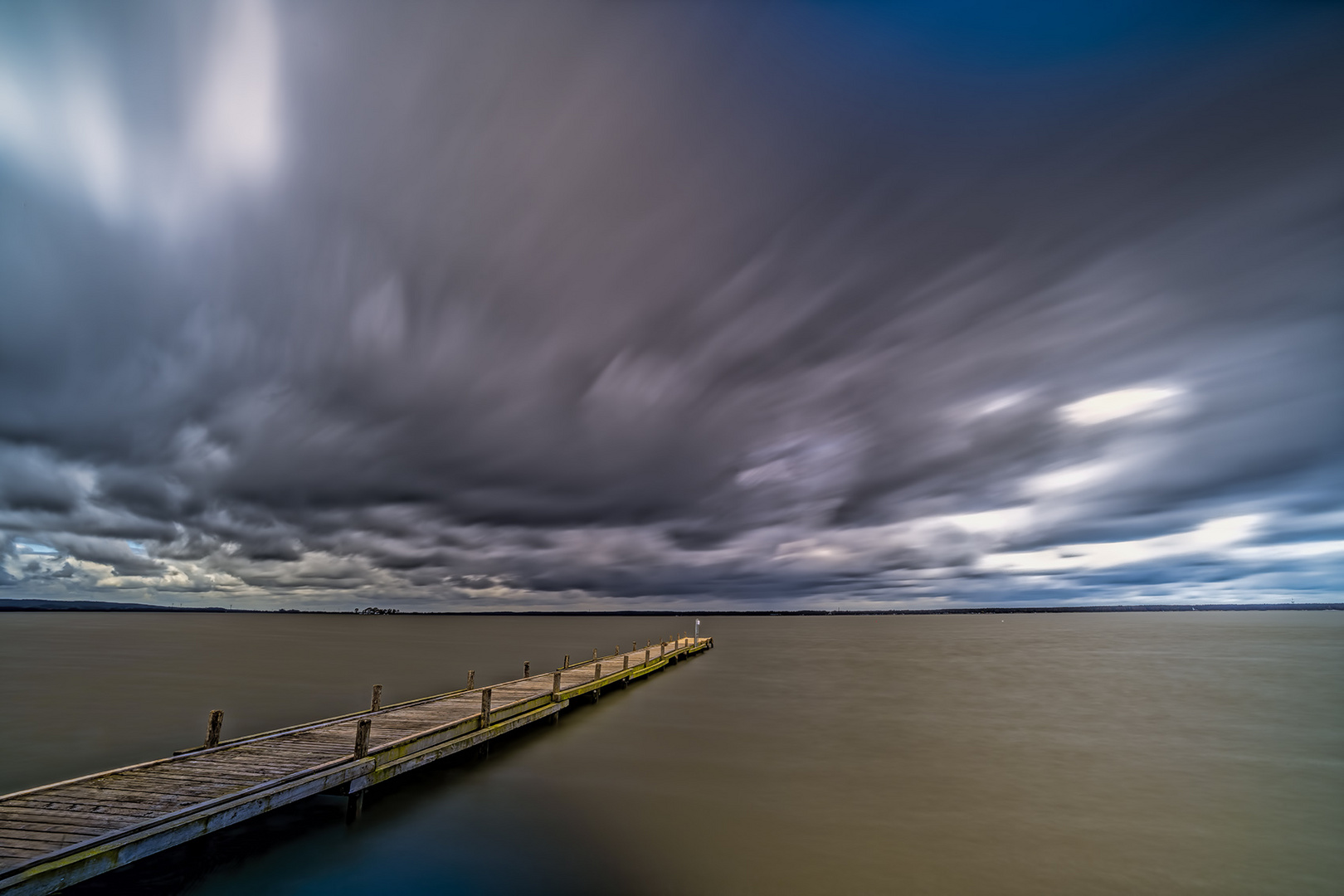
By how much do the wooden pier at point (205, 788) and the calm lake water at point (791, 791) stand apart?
1.44 metres

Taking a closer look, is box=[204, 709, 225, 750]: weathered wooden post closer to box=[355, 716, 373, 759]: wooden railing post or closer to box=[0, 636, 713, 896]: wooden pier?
box=[0, 636, 713, 896]: wooden pier

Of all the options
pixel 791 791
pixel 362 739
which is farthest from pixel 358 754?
pixel 791 791

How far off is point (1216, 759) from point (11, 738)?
45.2m

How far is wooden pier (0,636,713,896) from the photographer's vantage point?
8.98 m

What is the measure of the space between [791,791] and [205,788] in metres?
14.5

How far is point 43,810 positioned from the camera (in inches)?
410

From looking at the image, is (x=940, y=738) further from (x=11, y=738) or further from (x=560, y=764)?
(x=11, y=738)

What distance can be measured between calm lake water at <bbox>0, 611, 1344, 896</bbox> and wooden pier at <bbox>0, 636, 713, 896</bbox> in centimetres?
144

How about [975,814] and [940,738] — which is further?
[940,738]

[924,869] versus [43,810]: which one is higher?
[43,810]


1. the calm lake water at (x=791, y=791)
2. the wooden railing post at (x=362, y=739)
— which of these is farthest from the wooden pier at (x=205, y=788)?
the calm lake water at (x=791, y=791)

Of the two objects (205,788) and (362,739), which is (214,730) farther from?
(362,739)

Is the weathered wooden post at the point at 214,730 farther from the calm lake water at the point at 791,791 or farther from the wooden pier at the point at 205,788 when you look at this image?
the calm lake water at the point at 791,791

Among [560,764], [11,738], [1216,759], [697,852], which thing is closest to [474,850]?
[697,852]
